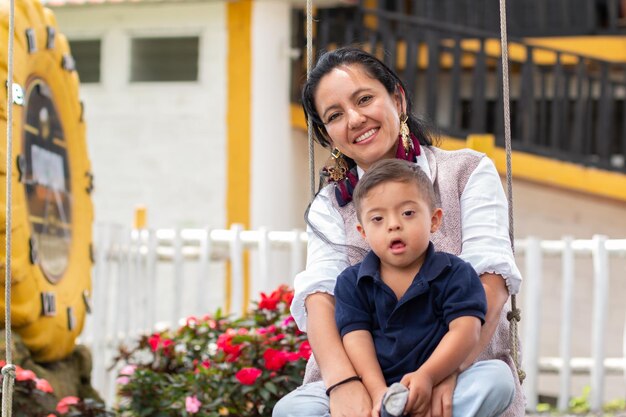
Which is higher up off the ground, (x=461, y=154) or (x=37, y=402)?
(x=461, y=154)

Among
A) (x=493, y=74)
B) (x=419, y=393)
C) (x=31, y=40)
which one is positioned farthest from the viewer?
(x=493, y=74)

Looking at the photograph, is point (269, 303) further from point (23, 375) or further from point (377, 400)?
point (377, 400)

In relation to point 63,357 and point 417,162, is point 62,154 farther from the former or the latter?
point 417,162

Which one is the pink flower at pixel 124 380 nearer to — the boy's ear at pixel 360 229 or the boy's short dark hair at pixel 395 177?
the boy's ear at pixel 360 229

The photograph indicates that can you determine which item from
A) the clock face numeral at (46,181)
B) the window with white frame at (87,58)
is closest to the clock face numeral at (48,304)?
the clock face numeral at (46,181)

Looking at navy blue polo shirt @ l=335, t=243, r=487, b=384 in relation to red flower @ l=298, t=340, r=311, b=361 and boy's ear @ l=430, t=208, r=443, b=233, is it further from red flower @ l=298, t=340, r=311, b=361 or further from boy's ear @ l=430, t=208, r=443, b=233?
red flower @ l=298, t=340, r=311, b=361

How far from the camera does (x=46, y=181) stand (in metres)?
5.39

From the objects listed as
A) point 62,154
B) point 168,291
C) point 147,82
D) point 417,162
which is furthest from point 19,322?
point 147,82

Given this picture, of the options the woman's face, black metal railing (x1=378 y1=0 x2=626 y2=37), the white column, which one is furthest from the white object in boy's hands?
black metal railing (x1=378 y1=0 x2=626 y2=37)

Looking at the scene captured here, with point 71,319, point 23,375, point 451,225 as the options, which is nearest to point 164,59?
point 71,319

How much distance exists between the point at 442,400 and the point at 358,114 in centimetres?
80

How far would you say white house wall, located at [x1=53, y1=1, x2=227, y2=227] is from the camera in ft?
31.5

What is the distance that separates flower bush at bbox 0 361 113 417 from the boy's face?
189cm

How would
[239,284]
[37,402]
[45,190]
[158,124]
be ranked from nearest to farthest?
[37,402] < [45,190] < [239,284] < [158,124]
